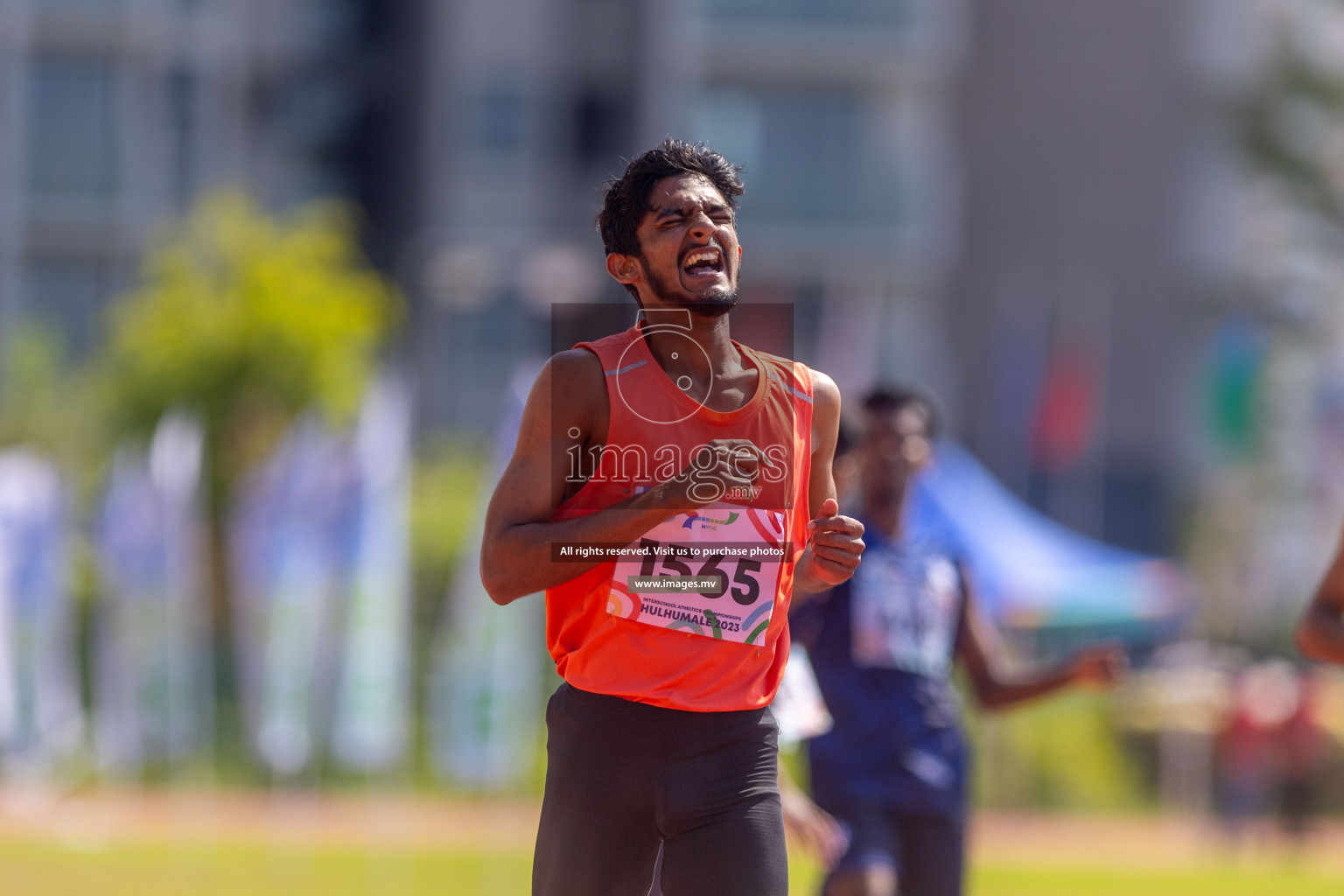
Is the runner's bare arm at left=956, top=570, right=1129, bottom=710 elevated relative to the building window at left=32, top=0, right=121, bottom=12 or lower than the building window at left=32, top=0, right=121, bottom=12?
lower

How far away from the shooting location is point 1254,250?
3291 centimetres

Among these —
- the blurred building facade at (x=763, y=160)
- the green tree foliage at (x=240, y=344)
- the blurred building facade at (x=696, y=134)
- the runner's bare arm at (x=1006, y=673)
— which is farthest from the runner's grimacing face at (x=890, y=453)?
the blurred building facade at (x=696, y=134)

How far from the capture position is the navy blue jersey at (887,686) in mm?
5668

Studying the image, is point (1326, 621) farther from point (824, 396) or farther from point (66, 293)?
point (66, 293)

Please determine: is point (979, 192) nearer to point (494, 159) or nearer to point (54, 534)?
point (494, 159)

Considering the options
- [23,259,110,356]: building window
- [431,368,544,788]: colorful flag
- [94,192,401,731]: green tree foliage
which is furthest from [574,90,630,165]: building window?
[431,368,544,788]: colorful flag

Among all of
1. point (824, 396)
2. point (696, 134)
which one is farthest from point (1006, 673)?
point (696, 134)

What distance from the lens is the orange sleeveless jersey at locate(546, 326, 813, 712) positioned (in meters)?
3.48

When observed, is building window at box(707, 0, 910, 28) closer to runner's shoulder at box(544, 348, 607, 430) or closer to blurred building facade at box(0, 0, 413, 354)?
blurred building facade at box(0, 0, 413, 354)

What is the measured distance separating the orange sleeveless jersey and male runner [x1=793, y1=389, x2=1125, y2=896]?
2.09m

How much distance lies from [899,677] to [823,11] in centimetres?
2579

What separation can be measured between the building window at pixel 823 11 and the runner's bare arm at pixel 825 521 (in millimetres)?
26947

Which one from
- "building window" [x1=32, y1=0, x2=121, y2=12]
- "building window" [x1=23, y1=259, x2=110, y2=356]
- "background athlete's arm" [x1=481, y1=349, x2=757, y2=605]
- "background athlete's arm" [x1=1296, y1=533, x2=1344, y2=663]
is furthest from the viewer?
"building window" [x1=23, y1=259, x2=110, y2=356]

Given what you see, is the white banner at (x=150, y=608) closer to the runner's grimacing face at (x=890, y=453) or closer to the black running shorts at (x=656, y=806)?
the runner's grimacing face at (x=890, y=453)
